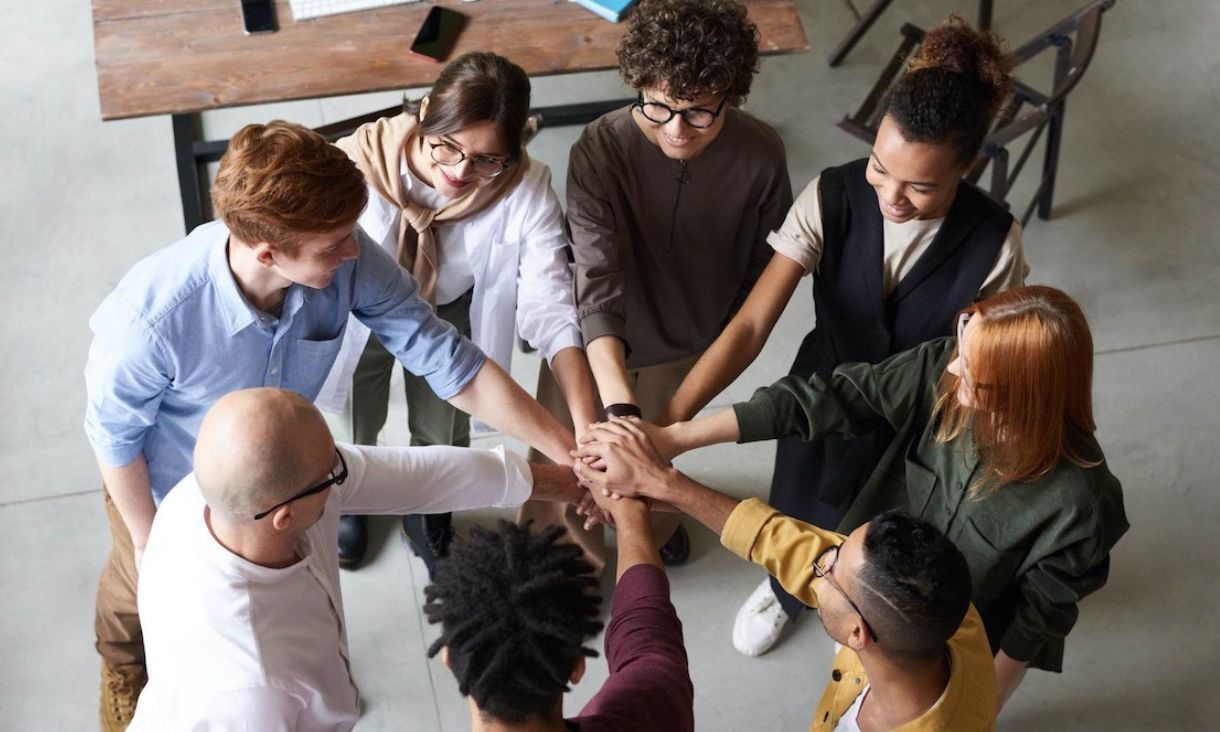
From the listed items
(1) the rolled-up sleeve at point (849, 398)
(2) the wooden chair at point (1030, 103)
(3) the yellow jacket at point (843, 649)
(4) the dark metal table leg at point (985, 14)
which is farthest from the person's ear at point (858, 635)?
(4) the dark metal table leg at point (985, 14)

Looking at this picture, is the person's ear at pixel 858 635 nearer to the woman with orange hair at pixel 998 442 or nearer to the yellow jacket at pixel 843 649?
the yellow jacket at pixel 843 649

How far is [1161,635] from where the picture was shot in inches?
→ 124

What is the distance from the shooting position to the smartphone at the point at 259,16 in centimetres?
336

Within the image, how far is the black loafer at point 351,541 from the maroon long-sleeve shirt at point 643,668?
1.32m

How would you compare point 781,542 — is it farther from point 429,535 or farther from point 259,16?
point 259,16

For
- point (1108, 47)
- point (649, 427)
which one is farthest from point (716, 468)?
point (1108, 47)

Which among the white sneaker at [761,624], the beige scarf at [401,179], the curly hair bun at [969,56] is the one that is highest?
the curly hair bun at [969,56]

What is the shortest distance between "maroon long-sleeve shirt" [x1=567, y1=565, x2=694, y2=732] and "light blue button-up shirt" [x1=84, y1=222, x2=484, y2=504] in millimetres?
662

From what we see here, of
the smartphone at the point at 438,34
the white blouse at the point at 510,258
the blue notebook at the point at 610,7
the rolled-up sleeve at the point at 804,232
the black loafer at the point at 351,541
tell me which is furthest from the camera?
the blue notebook at the point at 610,7

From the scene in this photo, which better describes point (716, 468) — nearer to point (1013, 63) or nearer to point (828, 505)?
point (828, 505)

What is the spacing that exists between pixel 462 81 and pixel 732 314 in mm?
857

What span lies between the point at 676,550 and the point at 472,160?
1.35m

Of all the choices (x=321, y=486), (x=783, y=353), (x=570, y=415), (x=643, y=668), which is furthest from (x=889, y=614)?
(x=783, y=353)

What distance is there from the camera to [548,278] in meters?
2.53
